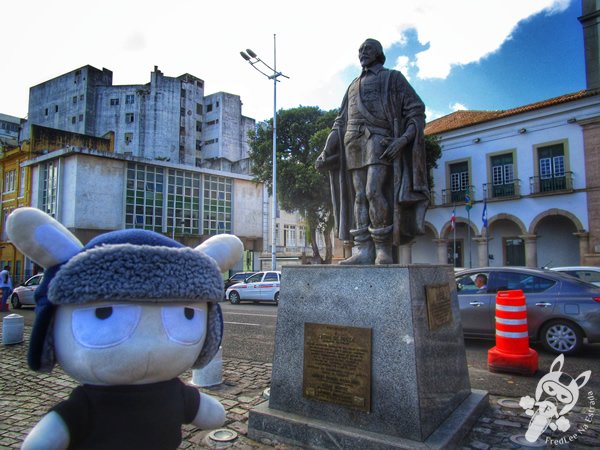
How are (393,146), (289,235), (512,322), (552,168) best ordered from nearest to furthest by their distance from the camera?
(393,146), (512,322), (552,168), (289,235)

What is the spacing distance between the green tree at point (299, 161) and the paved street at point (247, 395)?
14797 mm

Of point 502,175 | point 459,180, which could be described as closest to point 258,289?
point 459,180

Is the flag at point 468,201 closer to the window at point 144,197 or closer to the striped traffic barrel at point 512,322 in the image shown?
the striped traffic barrel at point 512,322

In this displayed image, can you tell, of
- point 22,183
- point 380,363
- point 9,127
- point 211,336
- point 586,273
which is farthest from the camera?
point 9,127

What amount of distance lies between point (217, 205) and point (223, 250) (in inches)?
1312

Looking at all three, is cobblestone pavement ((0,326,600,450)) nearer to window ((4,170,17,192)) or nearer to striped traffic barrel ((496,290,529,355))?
striped traffic barrel ((496,290,529,355))

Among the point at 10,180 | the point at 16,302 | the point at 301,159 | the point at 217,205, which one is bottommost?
the point at 16,302

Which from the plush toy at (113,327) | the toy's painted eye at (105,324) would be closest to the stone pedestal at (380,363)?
the plush toy at (113,327)

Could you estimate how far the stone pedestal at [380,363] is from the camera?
3088mm

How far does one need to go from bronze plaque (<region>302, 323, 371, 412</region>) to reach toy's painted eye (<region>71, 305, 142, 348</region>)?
195 centimetres

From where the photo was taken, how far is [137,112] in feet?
160

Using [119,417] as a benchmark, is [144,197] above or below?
above

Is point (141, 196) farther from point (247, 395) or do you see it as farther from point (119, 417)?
point (119, 417)

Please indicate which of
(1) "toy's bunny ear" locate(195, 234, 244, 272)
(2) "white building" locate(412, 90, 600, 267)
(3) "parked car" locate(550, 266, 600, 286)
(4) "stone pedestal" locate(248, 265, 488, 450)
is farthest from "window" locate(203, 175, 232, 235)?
(1) "toy's bunny ear" locate(195, 234, 244, 272)
